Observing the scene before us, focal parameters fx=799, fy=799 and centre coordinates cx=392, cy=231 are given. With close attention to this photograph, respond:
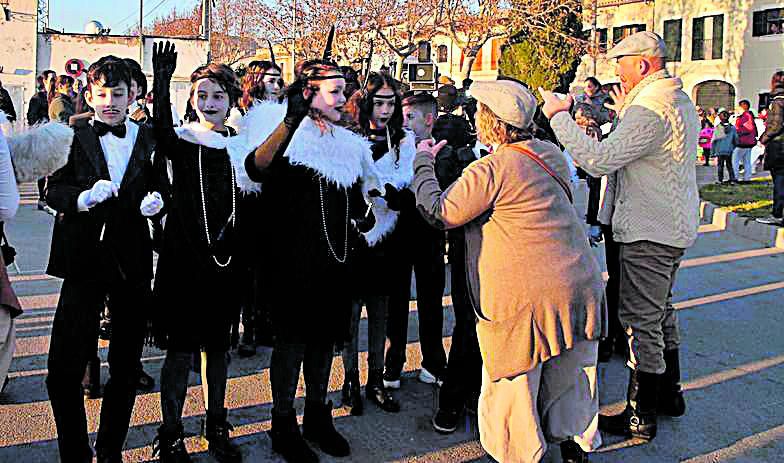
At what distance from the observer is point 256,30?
39.5 metres

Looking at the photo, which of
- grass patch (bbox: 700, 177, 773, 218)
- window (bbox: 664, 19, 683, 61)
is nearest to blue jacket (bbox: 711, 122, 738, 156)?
grass patch (bbox: 700, 177, 773, 218)

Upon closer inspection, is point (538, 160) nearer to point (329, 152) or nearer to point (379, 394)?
point (329, 152)

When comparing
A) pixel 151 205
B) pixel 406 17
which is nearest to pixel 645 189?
pixel 151 205

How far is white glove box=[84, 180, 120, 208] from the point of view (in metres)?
3.54

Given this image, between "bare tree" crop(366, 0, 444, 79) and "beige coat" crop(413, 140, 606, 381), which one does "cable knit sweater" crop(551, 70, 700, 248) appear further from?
"bare tree" crop(366, 0, 444, 79)

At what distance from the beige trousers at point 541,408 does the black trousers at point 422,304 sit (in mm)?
1356

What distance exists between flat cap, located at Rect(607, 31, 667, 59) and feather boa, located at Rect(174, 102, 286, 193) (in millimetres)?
2028

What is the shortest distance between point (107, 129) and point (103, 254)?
0.62 m

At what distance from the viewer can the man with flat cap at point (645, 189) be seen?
434 centimetres

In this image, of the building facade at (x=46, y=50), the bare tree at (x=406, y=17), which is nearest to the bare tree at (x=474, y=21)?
the bare tree at (x=406, y=17)

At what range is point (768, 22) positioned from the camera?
38594 mm

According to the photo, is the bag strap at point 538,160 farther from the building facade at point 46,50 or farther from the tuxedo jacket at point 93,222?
the building facade at point 46,50

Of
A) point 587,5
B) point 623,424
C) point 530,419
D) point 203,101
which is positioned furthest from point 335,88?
point 587,5

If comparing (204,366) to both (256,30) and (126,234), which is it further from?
(256,30)
